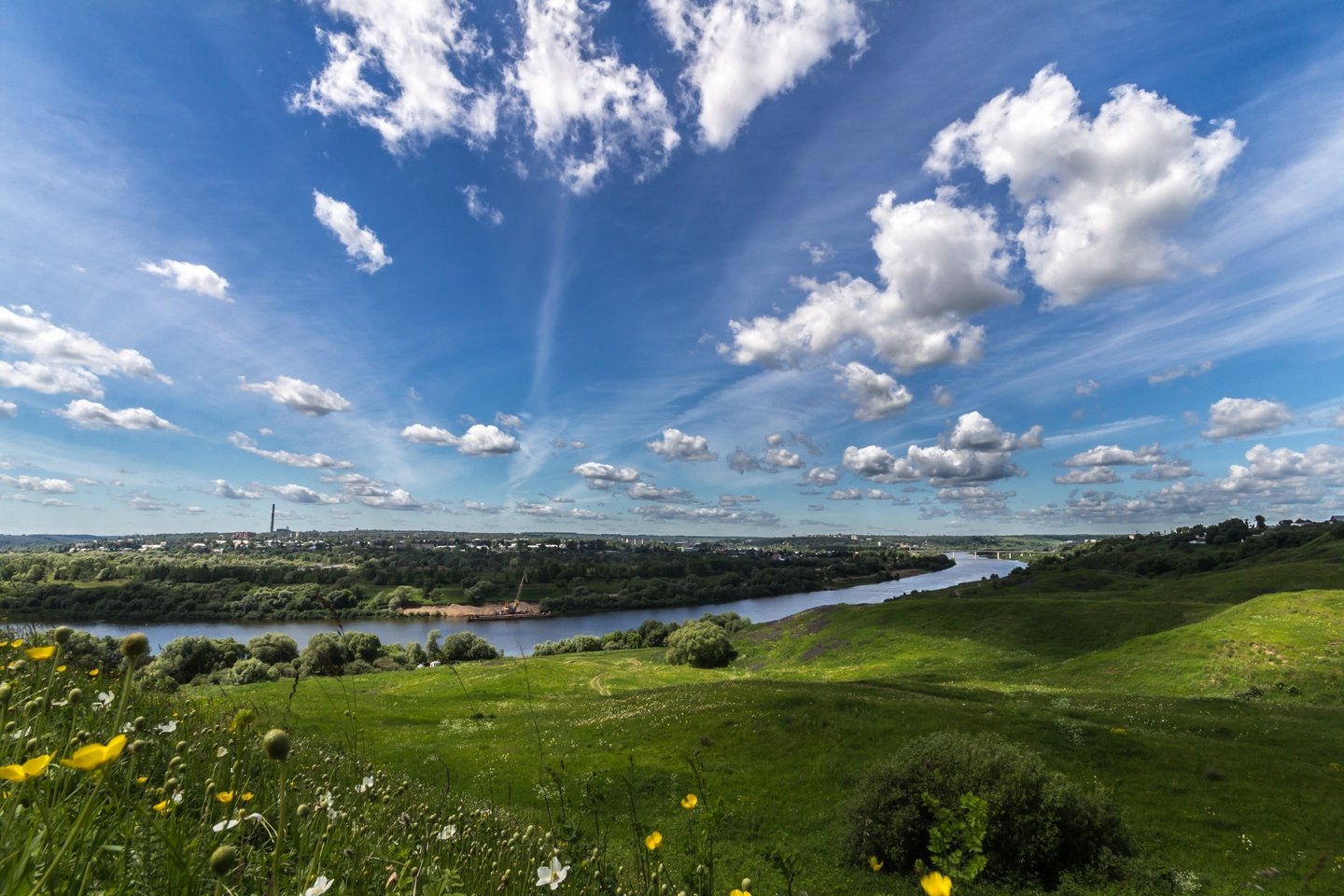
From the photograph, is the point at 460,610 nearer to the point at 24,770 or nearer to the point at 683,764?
the point at 683,764

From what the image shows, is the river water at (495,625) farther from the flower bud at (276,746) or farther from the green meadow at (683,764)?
the flower bud at (276,746)

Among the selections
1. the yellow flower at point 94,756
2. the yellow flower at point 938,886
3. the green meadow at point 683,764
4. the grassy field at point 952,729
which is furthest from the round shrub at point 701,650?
the yellow flower at point 94,756

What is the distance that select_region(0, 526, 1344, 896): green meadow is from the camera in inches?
117

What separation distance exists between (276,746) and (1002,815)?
1876 centimetres

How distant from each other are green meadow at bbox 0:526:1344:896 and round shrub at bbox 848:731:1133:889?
0.62m

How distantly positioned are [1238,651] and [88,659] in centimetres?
5716

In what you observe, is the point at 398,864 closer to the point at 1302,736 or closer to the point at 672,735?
the point at 672,735

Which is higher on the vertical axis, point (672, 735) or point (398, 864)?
point (398, 864)

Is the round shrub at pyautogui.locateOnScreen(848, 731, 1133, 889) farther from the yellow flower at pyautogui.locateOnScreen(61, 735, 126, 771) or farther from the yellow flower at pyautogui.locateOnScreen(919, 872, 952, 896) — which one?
the yellow flower at pyautogui.locateOnScreen(61, 735, 126, 771)

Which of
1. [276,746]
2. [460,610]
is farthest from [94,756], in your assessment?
[460,610]

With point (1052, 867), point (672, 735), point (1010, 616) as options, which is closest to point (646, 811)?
point (672, 735)

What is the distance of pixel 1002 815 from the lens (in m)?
15.3

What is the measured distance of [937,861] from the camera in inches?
99.7

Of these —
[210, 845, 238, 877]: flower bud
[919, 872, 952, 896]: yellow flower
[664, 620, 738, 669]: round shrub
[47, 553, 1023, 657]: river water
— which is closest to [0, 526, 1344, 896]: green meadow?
[210, 845, 238, 877]: flower bud
